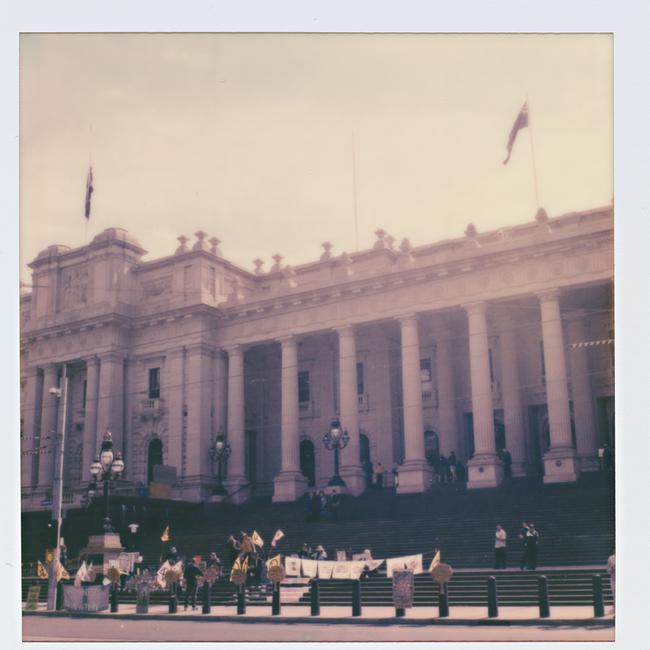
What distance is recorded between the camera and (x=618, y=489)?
17656mm

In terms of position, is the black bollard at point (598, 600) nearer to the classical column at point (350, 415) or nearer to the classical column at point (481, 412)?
the classical column at point (481, 412)

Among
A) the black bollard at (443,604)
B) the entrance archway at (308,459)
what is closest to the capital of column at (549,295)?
the entrance archway at (308,459)

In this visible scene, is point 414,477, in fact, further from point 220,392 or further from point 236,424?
point 220,392

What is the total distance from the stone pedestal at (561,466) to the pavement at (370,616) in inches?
537

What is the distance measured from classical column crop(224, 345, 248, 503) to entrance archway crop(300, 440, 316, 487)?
4764 mm

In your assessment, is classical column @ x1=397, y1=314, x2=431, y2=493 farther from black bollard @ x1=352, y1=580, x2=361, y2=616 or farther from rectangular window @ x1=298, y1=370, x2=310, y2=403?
black bollard @ x1=352, y1=580, x2=361, y2=616

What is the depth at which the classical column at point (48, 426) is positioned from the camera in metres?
46.0

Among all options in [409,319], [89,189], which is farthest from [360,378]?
[89,189]

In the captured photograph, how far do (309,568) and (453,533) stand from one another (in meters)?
7.15

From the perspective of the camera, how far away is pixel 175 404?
45281 mm

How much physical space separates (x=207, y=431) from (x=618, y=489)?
95.0 feet

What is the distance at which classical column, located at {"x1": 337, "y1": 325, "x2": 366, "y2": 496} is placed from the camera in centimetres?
4019

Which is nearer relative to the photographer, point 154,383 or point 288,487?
point 288,487

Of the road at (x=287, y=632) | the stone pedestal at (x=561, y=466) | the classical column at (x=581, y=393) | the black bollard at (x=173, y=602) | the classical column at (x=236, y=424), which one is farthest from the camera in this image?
the classical column at (x=236, y=424)
